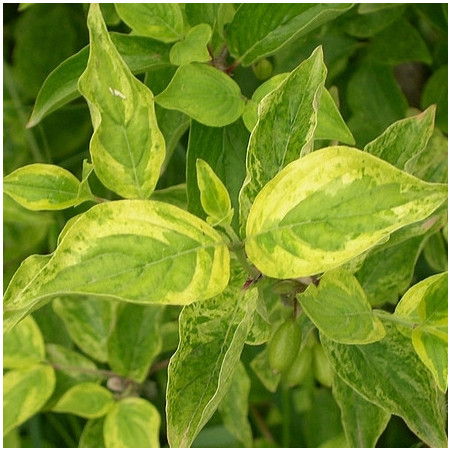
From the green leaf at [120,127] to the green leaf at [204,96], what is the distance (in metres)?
0.07

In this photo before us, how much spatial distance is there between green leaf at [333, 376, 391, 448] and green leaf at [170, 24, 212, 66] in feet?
0.95

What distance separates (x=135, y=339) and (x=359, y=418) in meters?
Answer: 0.27

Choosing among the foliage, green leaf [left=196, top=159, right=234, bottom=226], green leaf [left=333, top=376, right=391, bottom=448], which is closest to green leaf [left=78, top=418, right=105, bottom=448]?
the foliage

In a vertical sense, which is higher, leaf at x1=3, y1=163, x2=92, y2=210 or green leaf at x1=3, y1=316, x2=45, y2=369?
leaf at x1=3, y1=163, x2=92, y2=210

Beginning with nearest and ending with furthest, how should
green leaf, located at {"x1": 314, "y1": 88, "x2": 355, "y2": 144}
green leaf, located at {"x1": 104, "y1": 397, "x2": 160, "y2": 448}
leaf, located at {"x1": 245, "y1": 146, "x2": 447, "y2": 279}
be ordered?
leaf, located at {"x1": 245, "y1": 146, "x2": 447, "y2": 279} < green leaf, located at {"x1": 314, "y1": 88, "x2": 355, "y2": 144} < green leaf, located at {"x1": 104, "y1": 397, "x2": 160, "y2": 448}

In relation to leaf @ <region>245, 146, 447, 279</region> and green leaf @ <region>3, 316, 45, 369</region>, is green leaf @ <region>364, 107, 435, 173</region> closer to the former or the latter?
leaf @ <region>245, 146, 447, 279</region>

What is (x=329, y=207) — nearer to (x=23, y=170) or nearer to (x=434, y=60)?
(x=23, y=170)

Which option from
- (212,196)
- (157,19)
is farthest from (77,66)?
(212,196)

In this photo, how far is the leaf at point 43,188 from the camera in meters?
0.52

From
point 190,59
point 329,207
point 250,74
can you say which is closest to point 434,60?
point 250,74

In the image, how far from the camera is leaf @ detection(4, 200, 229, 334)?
0.38m

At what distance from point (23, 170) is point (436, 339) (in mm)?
318

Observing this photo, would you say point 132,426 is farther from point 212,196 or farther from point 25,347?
point 212,196

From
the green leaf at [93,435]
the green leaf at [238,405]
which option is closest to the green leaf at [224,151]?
the green leaf at [238,405]
